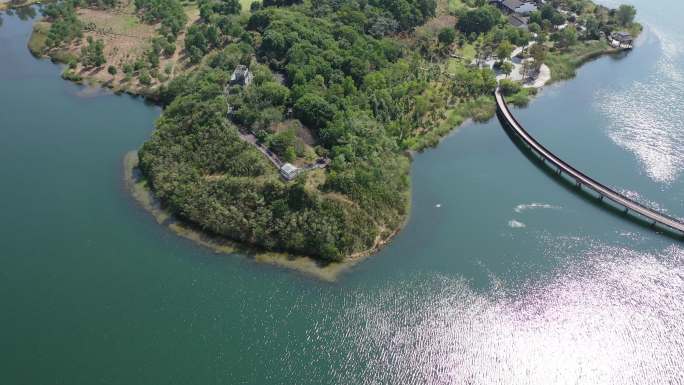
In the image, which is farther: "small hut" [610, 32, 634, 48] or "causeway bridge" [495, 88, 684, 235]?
"small hut" [610, 32, 634, 48]

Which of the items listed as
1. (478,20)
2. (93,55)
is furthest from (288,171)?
(478,20)

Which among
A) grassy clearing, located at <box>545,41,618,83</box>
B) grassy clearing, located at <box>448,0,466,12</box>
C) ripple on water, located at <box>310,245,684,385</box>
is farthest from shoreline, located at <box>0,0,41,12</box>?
grassy clearing, located at <box>545,41,618,83</box>

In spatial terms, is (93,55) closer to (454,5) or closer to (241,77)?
(241,77)

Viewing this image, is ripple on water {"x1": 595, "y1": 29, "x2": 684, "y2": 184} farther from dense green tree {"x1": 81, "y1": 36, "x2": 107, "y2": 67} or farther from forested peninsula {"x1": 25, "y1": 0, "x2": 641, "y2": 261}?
dense green tree {"x1": 81, "y1": 36, "x2": 107, "y2": 67}

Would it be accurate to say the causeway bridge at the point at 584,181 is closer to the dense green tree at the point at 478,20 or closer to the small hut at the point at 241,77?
the dense green tree at the point at 478,20

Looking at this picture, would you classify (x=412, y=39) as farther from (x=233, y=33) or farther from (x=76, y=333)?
(x=76, y=333)

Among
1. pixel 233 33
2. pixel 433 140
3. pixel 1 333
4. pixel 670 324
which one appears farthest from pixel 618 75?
pixel 1 333
